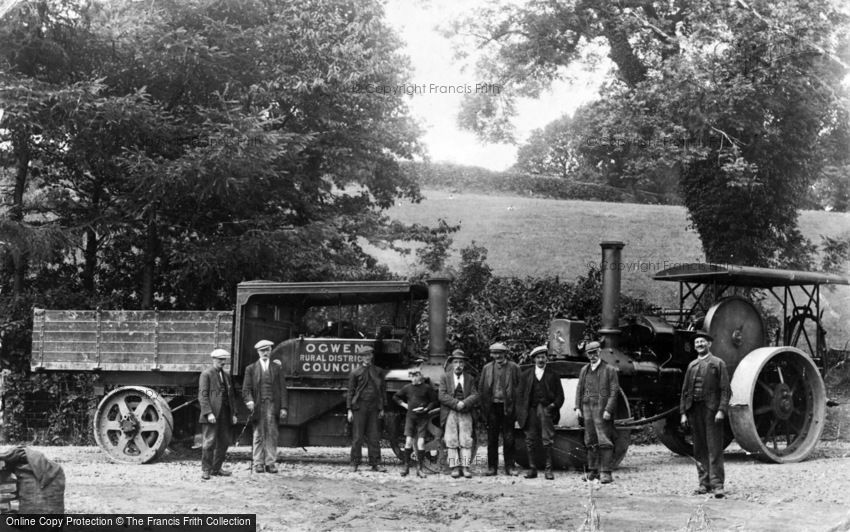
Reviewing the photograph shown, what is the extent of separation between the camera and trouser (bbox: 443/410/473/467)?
9258 millimetres

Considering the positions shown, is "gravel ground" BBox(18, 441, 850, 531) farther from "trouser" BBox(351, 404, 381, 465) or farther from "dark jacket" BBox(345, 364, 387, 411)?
"dark jacket" BBox(345, 364, 387, 411)

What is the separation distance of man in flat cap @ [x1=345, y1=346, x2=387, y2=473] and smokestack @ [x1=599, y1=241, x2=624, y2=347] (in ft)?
9.07

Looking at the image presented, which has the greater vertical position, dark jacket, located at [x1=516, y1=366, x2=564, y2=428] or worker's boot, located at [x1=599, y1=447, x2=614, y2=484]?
dark jacket, located at [x1=516, y1=366, x2=564, y2=428]

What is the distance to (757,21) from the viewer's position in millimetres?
15484

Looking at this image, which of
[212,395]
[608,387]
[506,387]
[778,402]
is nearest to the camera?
[608,387]

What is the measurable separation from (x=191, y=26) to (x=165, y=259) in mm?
3881

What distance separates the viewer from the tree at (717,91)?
1558 cm

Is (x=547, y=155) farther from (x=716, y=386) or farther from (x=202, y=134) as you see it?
(x=716, y=386)

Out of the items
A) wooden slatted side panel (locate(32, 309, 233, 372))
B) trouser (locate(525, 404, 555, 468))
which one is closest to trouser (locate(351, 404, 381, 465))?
trouser (locate(525, 404, 555, 468))

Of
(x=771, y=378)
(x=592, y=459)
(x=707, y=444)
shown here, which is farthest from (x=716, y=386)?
(x=771, y=378)

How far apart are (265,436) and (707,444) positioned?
14.5ft

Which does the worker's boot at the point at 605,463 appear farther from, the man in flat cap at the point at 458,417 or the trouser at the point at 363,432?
the trouser at the point at 363,432

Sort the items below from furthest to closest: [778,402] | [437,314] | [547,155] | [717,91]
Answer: [547,155], [717,91], [778,402], [437,314]

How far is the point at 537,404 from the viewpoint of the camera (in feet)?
30.7
